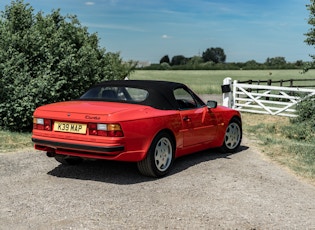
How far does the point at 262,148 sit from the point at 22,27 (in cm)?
750

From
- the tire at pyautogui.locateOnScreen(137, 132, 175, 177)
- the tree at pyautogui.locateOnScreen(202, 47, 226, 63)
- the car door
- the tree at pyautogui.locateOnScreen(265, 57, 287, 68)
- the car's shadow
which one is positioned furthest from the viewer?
the tree at pyautogui.locateOnScreen(202, 47, 226, 63)

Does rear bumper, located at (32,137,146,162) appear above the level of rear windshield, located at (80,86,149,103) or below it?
below

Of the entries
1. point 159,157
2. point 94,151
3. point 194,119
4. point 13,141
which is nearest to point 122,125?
point 94,151

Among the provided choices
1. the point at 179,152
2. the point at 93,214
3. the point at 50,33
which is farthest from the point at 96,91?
the point at 50,33

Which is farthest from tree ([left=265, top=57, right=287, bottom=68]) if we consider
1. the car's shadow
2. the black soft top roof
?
the black soft top roof

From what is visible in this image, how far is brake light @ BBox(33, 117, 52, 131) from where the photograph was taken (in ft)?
20.6

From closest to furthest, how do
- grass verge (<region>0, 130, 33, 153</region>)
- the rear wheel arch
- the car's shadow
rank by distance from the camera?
the car's shadow
the rear wheel arch
grass verge (<region>0, 130, 33, 153</region>)

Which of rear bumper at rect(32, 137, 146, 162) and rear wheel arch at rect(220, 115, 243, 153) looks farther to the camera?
rear wheel arch at rect(220, 115, 243, 153)

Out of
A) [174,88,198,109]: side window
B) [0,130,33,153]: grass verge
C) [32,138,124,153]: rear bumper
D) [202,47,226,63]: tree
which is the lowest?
[0,130,33,153]: grass verge

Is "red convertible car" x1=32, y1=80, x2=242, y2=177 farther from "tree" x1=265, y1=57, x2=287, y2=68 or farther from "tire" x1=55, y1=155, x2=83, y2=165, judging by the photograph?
"tree" x1=265, y1=57, x2=287, y2=68

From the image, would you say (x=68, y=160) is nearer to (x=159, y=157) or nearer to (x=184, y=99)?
(x=159, y=157)

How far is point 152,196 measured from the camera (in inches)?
220

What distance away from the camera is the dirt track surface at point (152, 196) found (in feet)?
15.5

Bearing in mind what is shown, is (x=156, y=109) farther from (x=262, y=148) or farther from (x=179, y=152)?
(x=262, y=148)
